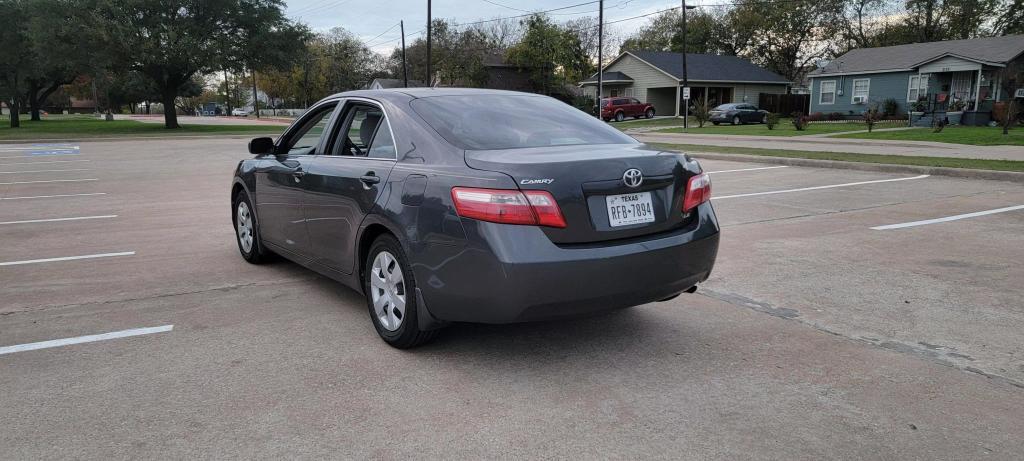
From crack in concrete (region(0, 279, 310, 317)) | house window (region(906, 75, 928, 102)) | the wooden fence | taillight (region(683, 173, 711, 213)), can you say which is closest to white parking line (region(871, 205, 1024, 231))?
taillight (region(683, 173, 711, 213))

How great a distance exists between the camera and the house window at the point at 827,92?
4347 cm

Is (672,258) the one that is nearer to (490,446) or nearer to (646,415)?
(646,415)

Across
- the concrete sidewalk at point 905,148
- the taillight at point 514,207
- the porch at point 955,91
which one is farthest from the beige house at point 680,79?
the taillight at point 514,207

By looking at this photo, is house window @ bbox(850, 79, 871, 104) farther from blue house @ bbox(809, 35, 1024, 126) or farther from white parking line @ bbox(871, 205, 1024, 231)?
white parking line @ bbox(871, 205, 1024, 231)

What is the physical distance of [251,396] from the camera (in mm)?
3457

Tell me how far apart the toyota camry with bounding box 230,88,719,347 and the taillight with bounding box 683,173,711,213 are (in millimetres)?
11

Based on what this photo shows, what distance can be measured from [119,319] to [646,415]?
3597mm

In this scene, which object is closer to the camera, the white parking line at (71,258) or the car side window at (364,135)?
the car side window at (364,135)

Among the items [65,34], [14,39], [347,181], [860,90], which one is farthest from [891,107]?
[14,39]

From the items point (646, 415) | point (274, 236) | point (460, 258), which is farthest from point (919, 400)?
point (274, 236)

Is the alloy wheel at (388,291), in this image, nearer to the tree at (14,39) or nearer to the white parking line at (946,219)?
the white parking line at (946,219)

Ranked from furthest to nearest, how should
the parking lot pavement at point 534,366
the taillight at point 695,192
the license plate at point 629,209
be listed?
the taillight at point 695,192 < the license plate at point 629,209 < the parking lot pavement at point 534,366

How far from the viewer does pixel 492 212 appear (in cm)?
342

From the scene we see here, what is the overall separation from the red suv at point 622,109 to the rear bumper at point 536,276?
4427 cm
